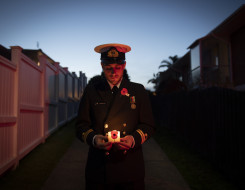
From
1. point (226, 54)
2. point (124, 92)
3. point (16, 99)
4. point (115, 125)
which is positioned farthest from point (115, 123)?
point (226, 54)

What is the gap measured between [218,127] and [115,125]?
144 inches

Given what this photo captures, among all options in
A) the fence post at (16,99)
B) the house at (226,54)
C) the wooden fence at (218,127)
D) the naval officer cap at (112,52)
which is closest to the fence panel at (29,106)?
the fence post at (16,99)

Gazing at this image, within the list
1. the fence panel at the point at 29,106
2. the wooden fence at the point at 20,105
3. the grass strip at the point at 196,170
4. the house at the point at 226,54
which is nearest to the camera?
the grass strip at the point at 196,170

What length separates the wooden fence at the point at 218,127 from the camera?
4.29 meters

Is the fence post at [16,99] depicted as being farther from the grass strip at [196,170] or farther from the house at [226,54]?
the house at [226,54]

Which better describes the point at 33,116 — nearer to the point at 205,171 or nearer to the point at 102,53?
the point at 205,171

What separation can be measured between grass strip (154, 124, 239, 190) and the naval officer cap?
9.45 feet

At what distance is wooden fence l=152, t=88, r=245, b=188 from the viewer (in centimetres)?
429

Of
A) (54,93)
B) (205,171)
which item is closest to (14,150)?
(205,171)

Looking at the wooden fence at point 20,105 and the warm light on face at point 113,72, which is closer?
the warm light on face at point 113,72

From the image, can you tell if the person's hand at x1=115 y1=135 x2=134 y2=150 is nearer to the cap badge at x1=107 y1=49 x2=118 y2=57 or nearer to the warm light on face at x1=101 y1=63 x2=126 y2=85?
the warm light on face at x1=101 y1=63 x2=126 y2=85

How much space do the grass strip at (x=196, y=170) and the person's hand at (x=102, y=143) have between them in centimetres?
285

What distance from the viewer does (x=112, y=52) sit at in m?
2.38

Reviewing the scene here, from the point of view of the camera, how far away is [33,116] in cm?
658
